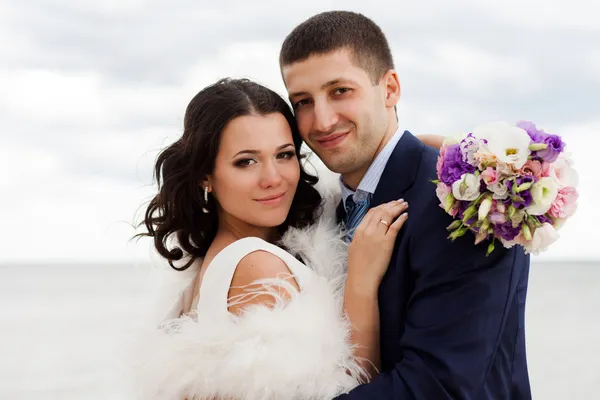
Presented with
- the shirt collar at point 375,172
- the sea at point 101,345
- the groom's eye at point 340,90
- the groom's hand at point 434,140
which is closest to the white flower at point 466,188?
the shirt collar at point 375,172

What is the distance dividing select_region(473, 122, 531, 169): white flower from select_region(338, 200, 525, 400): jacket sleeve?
36 cm

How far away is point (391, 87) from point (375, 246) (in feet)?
3.14

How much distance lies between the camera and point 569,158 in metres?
2.43

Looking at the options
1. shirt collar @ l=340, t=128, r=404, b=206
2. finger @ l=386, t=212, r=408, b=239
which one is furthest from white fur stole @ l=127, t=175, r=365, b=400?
shirt collar @ l=340, t=128, r=404, b=206

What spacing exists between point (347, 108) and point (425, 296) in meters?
0.96

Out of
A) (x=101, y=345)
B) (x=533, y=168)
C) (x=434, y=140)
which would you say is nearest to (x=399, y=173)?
(x=533, y=168)

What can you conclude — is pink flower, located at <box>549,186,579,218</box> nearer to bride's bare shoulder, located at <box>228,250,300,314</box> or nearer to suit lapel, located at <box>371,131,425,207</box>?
suit lapel, located at <box>371,131,425,207</box>

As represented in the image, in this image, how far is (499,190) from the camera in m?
2.33

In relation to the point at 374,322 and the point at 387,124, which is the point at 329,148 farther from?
the point at 374,322

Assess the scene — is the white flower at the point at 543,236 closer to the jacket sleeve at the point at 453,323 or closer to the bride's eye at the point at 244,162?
the jacket sleeve at the point at 453,323

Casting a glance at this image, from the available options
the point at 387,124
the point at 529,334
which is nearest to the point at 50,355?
the point at 529,334

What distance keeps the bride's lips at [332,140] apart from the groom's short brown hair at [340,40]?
317mm

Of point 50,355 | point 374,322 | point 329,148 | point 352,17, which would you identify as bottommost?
point 50,355

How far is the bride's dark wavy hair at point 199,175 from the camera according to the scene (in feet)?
10.2
